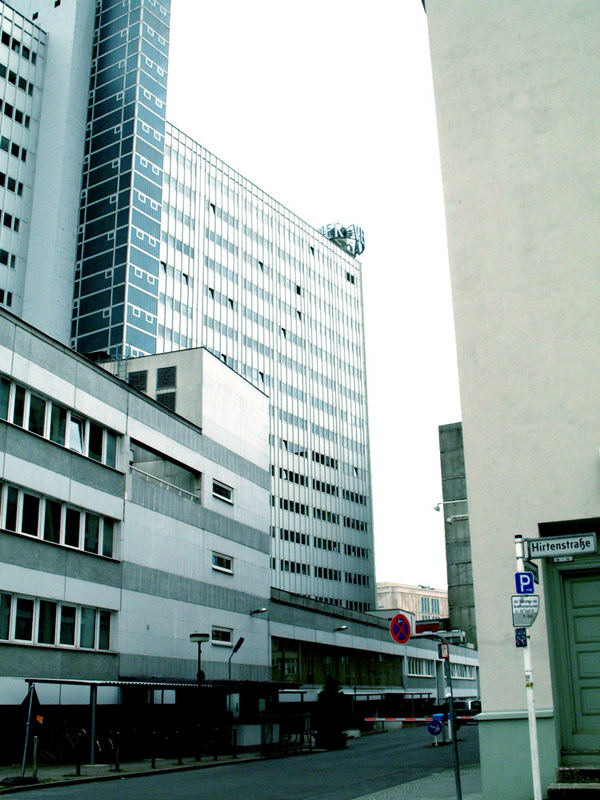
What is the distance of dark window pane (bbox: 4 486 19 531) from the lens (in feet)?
86.4

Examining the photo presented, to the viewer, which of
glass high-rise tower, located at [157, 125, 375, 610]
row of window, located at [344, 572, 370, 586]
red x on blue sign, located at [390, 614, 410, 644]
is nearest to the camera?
red x on blue sign, located at [390, 614, 410, 644]

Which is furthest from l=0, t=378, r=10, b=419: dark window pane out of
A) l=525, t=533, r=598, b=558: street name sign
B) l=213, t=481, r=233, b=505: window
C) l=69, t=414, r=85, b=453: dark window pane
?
l=525, t=533, r=598, b=558: street name sign

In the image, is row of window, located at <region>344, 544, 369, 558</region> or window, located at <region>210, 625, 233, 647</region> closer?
window, located at <region>210, 625, 233, 647</region>

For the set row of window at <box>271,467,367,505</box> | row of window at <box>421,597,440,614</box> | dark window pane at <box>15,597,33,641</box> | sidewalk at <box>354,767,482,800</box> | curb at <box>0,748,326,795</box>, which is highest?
row of window at <box>271,467,367,505</box>

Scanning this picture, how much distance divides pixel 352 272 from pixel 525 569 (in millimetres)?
114699

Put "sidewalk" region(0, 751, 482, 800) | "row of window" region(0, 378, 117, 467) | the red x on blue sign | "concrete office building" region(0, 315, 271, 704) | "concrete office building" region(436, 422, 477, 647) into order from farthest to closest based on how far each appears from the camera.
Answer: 1. "concrete office building" region(436, 422, 477, 647)
2. "row of window" region(0, 378, 117, 467)
3. "concrete office building" region(0, 315, 271, 704)
4. "sidewalk" region(0, 751, 482, 800)
5. the red x on blue sign

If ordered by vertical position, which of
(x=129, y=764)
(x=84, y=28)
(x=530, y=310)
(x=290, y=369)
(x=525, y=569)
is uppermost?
(x=84, y=28)

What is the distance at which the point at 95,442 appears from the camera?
104 feet

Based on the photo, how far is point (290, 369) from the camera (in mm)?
105062

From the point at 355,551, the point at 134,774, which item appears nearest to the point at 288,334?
the point at 355,551

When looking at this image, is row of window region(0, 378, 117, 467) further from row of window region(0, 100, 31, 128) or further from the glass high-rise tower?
row of window region(0, 100, 31, 128)

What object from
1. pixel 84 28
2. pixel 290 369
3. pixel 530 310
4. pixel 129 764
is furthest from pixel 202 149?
pixel 530 310

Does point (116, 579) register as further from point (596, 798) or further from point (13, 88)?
point (13, 88)

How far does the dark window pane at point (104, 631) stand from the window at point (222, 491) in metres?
10.2
